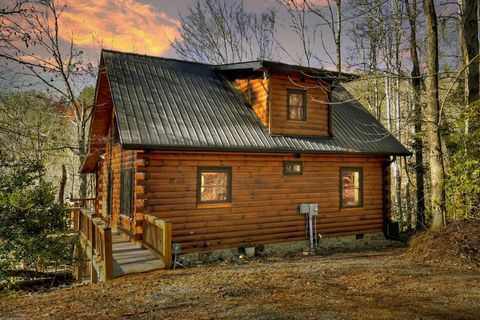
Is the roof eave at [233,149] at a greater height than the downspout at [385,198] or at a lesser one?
greater

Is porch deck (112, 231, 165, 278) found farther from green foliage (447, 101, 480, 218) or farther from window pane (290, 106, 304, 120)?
green foliage (447, 101, 480, 218)

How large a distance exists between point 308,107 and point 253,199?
13.1ft

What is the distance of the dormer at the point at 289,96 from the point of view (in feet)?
37.7

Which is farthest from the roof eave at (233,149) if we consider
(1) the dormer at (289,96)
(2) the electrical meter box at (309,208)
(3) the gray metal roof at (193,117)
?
(2) the electrical meter box at (309,208)

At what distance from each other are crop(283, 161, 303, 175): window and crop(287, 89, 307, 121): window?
1.66 m

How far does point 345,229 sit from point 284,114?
4.69 metres

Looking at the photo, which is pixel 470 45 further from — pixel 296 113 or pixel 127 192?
pixel 127 192

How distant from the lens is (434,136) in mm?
9836

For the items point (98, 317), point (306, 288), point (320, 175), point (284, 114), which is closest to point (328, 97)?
point (284, 114)

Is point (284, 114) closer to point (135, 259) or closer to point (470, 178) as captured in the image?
point (470, 178)

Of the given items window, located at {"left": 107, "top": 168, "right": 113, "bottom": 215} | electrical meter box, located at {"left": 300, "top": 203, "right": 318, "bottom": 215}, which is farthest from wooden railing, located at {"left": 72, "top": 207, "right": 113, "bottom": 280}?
electrical meter box, located at {"left": 300, "top": 203, "right": 318, "bottom": 215}

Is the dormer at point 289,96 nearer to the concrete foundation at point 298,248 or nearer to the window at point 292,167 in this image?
the window at point 292,167

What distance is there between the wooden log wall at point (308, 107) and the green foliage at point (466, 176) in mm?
4171

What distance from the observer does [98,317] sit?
509cm
